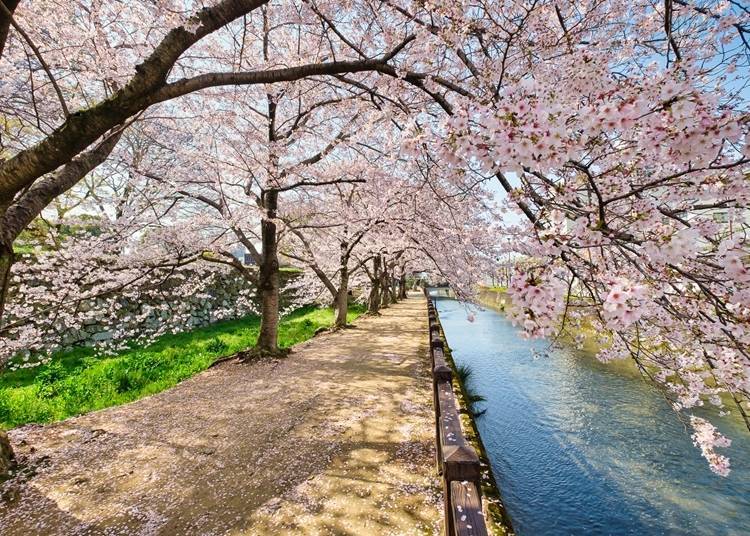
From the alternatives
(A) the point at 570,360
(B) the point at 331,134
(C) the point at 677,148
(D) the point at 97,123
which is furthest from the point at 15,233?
(A) the point at 570,360

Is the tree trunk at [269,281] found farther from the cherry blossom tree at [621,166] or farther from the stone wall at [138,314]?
the cherry blossom tree at [621,166]

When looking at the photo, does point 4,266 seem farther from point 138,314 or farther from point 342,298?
point 342,298

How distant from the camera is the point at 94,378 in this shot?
7.23 metres

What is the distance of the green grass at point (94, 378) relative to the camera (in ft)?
19.1

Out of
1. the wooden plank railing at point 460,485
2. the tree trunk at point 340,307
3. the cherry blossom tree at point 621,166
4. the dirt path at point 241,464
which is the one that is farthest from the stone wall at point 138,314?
the cherry blossom tree at point 621,166

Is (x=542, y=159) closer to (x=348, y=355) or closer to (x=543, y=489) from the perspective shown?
(x=543, y=489)

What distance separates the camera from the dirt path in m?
3.20

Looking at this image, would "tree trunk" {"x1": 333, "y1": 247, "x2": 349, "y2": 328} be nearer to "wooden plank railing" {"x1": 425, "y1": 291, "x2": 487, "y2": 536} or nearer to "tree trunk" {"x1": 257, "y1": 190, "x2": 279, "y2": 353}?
"tree trunk" {"x1": 257, "y1": 190, "x2": 279, "y2": 353}

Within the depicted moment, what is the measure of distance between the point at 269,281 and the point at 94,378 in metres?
4.05

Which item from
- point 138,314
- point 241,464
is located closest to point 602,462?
point 241,464

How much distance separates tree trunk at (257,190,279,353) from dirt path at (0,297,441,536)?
2199 mm

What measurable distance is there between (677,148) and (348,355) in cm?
869

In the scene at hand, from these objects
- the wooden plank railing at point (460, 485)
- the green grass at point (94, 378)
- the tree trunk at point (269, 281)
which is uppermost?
the tree trunk at point (269, 281)

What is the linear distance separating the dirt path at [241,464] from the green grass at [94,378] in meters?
0.59
